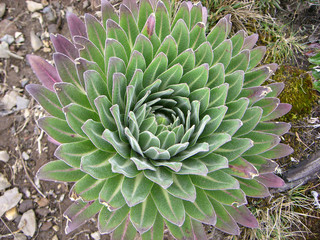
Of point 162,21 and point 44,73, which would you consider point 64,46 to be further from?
point 162,21

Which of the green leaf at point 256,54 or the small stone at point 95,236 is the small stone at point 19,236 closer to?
the small stone at point 95,236

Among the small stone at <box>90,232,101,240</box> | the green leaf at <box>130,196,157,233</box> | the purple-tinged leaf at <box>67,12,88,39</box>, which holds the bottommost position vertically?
the small stone at <box>90,232,101,240</box>

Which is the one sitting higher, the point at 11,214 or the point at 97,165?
the point at 97,165

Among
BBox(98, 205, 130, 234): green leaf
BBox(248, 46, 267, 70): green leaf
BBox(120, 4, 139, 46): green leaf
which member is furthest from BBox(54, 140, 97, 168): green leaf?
BBox(248, 46, 267, 70): green leaf

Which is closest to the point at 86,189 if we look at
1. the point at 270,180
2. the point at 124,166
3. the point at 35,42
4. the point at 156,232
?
the point at 124,166

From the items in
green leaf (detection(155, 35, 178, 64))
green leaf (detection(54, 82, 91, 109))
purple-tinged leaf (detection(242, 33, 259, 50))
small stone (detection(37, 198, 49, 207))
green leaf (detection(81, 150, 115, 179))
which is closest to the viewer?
green leaf (detection(81, 150, 115, 179))

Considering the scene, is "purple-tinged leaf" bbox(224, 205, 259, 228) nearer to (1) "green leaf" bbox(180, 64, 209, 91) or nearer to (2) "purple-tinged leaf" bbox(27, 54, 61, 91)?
(1) "green leaf" bbox(180, 64, 209, 91)

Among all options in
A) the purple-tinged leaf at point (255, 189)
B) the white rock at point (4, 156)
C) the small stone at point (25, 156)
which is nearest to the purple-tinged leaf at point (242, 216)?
the purple-tinged leaf at point (255, 189)
